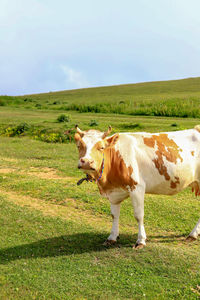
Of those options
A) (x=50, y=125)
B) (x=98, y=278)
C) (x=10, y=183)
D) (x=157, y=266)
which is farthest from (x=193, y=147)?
(x=50, y=125)

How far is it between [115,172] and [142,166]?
0.60 m

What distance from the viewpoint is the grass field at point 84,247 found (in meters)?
6.31

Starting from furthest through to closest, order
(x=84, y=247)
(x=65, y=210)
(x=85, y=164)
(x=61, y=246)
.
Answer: (x=65, y=210)
(x=61, y=246)
(x=84, y=247)
(x=85, y=164)

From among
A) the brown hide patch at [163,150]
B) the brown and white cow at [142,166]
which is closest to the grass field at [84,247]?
the brown and white cow at [142,166]

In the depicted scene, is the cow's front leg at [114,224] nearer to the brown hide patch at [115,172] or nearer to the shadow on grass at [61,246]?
the shadow on grass at [61,246]

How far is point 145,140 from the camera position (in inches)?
299

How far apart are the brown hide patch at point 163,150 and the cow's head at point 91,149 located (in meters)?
1.20

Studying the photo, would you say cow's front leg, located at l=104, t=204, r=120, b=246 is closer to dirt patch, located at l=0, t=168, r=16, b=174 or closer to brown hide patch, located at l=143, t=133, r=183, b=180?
brown hide patch, located at l=143, t=133, r=183, b=180

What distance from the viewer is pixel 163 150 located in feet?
24.5

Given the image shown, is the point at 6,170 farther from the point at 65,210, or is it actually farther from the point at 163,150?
the point at 163,150

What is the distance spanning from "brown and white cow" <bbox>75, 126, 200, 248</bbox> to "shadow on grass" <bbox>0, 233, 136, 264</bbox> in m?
0.39

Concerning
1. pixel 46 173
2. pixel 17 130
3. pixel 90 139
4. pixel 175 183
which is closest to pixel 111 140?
pixel 90 139

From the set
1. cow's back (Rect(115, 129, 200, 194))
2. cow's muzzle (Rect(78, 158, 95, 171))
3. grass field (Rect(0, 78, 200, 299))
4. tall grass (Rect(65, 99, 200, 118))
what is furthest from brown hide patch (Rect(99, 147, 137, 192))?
tall grass (Rect(65, 99, 200, 118))

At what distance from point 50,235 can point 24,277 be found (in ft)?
6.67
